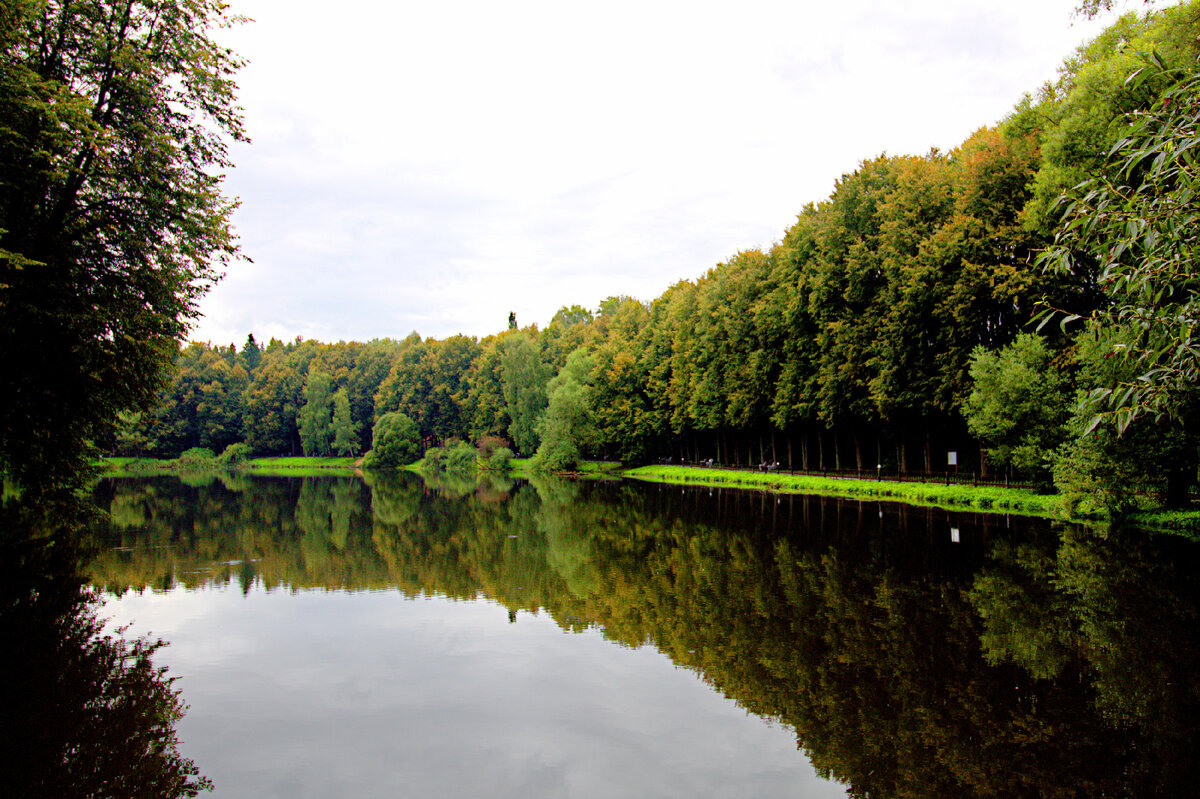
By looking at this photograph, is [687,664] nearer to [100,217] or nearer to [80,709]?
[80,709]

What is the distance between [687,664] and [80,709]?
8.00 m

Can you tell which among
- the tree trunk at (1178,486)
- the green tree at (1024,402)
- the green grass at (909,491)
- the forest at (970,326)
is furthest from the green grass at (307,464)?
the tree trunk at (1178,486)

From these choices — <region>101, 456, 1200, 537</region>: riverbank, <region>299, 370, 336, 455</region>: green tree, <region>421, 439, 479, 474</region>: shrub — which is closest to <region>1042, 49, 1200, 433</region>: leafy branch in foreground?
<region>101, 456, 1200, 537</region>: riverbank

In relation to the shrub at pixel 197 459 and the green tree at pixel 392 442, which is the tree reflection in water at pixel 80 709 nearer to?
the green tree at pixel 392 442

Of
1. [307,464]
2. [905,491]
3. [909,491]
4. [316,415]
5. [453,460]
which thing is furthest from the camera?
[316,415]

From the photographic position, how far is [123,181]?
16.0m

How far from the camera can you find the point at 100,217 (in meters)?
16.0

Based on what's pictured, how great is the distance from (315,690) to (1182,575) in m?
18.0

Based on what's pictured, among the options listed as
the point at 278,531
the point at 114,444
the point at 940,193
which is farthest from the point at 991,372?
the point at 114,444

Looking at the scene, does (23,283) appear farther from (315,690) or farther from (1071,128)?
(1071,128)

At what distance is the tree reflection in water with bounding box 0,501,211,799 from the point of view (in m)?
6.56

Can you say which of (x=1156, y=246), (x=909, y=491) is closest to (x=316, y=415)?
(x=909, y=491)

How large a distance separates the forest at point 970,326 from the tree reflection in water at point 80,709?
7.81 meters

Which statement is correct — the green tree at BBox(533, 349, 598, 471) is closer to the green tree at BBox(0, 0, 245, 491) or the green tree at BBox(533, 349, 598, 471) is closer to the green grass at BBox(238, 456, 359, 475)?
the green grass at BBox(238, 456, 359, 475)
